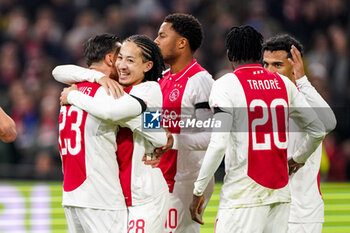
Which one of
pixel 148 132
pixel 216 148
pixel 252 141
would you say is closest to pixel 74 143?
pixel 148 132

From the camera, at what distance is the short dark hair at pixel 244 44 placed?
4.67 m

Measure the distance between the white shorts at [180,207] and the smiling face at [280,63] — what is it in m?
1.02

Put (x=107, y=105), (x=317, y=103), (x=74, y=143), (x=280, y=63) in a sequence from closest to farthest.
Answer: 1. (x=107, y=105)
2. (x=74, y=143)
3. (x=317, y=103)
4. (x=280, y=63)

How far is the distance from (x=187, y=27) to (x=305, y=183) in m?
1.59

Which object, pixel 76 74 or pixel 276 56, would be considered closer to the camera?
pixel 76 74

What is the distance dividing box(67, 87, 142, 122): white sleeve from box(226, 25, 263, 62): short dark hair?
83 centimetres

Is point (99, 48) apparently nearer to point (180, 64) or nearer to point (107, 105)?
point (107, 105)

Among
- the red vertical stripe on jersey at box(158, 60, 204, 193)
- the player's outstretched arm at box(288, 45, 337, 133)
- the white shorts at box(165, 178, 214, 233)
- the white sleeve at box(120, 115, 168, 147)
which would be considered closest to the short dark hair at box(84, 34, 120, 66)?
the white sleeve at box(120, 115, 168, 147)

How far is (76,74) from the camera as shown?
459 cm

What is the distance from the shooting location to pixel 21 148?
32.5 feet

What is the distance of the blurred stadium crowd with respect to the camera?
10305 millimetres

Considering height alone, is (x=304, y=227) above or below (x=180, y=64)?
below

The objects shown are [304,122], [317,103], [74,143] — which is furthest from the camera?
[317,103]

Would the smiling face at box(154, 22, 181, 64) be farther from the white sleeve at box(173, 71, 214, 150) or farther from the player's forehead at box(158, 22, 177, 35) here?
the white sleeve at box(173, 71, 214, 150)
